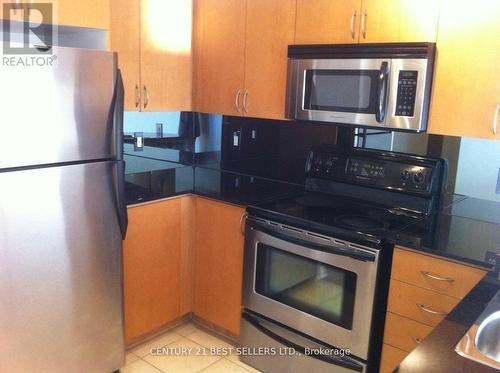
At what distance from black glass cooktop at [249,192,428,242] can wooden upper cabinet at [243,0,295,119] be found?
50 cm

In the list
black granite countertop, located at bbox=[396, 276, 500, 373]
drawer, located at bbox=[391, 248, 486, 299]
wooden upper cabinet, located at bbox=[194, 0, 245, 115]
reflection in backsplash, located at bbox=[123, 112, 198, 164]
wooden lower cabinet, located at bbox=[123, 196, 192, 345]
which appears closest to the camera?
black granite countertop, located at bbox=[396, 276, 500, 373]

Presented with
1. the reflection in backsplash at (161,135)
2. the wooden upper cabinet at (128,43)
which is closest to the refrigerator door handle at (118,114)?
the wooden upper cabinet at (128,43)

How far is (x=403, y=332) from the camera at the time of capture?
1952 mm

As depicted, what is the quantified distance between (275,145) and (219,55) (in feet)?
2.08

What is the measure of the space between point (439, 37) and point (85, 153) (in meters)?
1.59

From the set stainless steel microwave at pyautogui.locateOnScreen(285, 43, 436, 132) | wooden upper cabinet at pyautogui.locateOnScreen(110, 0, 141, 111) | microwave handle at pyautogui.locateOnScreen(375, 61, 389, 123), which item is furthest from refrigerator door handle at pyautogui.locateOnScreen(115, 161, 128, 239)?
microwave handle at pyautogui.locateOnScreen(375, 61, 389, 123)

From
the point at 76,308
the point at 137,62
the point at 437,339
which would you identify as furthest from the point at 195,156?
the point at 437,339

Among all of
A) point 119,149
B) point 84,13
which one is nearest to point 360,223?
point 119,149

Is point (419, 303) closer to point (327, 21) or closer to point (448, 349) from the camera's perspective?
point (448, 349)

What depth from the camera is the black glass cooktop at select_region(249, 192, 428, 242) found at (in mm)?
2045

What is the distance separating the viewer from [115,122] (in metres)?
2.09

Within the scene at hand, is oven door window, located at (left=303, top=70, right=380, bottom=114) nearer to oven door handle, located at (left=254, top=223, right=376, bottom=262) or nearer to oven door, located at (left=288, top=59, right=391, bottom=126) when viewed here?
oven door, located at (left=288, top=59, right=391, bottom=126)

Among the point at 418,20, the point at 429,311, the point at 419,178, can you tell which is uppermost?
the point at 418,20

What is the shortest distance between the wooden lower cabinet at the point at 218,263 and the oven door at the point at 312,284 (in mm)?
137
